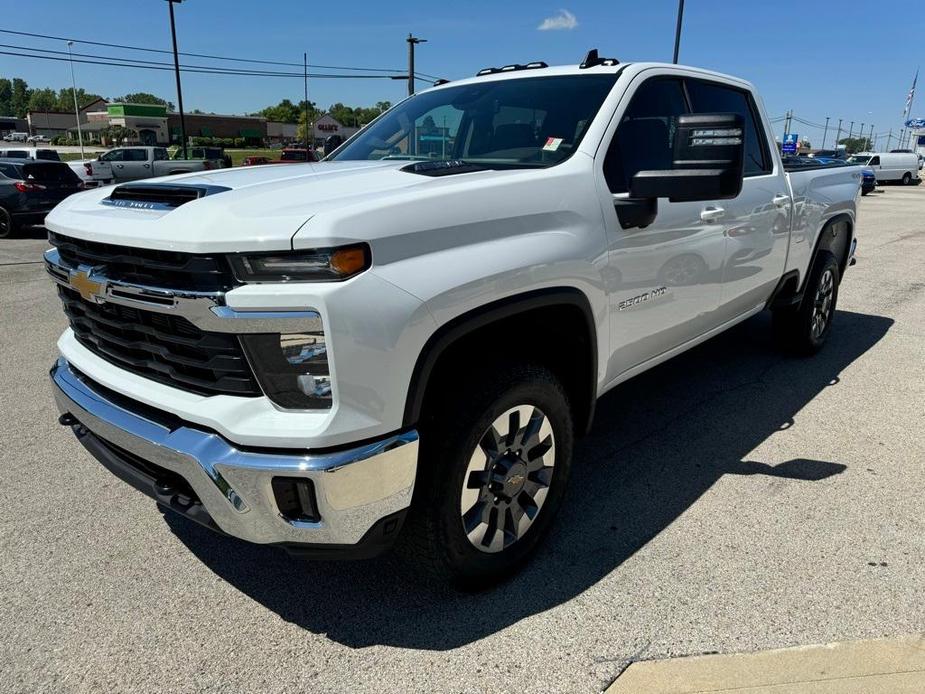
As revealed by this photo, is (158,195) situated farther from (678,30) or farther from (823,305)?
(678,30)

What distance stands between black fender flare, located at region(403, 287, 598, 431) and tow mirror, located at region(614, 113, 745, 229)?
518 mm

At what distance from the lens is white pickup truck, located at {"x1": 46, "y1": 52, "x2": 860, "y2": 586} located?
77.9 inches

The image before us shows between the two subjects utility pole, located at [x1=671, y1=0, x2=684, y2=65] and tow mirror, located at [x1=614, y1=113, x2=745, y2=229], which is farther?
utility pole, located at [x1=671, y1=0, x2=684, y2=65]

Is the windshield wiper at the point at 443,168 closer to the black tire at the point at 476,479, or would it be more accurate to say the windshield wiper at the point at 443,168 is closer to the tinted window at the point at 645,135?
the tinted window at the point at 645,135

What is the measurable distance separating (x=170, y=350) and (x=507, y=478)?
1236mm

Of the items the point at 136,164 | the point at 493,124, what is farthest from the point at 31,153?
the point at 493,124

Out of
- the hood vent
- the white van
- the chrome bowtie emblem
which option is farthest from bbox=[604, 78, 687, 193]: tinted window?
the white van

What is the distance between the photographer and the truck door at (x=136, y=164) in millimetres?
22844

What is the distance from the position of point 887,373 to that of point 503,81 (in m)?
3.77

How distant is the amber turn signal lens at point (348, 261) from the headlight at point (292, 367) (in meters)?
0.19

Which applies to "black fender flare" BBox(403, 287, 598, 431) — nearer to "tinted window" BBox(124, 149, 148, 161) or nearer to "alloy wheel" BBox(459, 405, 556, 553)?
"alloy wheel" BBox(459, 405, 556, 553)

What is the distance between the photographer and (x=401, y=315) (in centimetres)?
203

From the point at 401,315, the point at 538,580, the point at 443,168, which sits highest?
the point at 443,168

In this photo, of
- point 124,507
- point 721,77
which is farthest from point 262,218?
point 721,77
